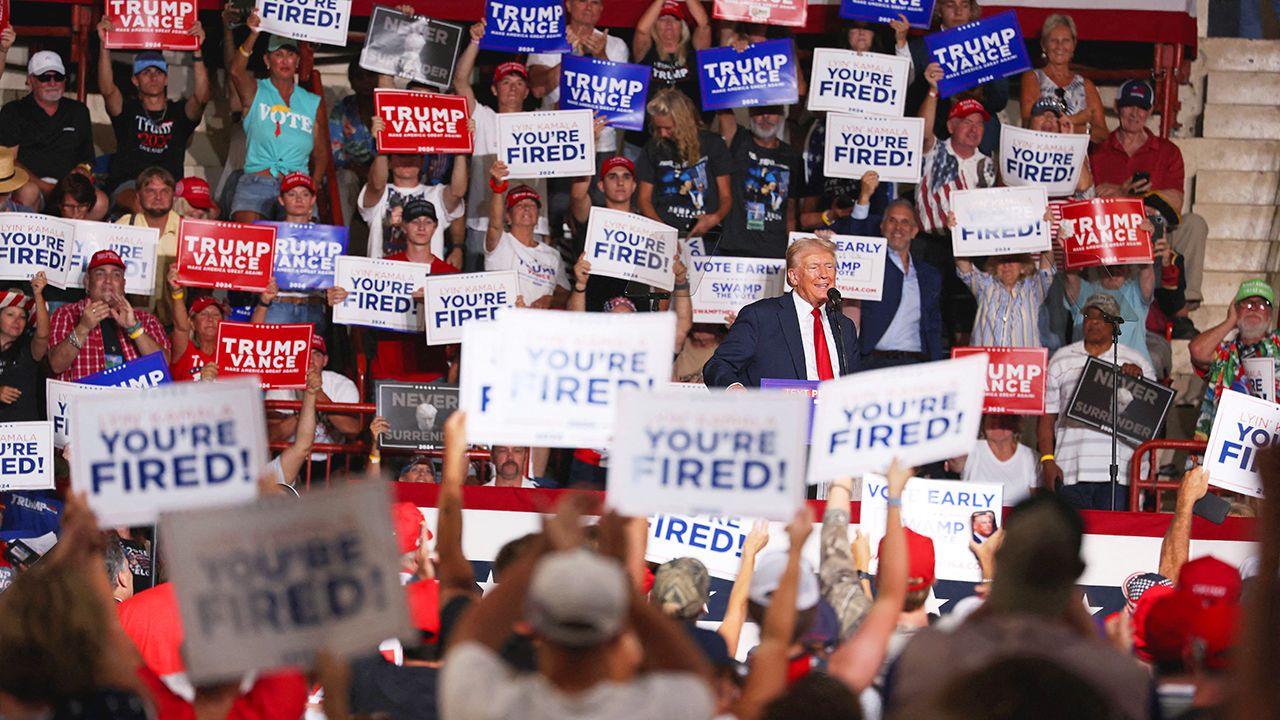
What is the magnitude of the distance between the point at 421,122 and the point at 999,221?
13.1 ft

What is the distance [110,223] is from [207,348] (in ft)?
3.84

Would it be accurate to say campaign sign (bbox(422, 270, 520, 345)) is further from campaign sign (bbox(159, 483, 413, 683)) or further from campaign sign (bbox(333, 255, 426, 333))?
campaign sign (bbox(159, 483, 413, 683))

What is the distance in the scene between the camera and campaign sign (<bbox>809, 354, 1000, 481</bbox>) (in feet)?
19.4

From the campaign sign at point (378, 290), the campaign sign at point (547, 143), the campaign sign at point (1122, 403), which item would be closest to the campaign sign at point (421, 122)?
the campaign sign at point (547, 143)

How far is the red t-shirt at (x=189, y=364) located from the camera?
11258mm

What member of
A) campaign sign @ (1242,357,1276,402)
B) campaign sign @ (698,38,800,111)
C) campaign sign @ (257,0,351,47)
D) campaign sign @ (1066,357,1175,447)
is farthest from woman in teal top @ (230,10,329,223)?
campaign sign @ (1242,357,1276,402)

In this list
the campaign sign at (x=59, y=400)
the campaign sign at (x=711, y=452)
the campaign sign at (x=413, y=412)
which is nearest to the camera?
the campaign sign at (x=711, y=452)

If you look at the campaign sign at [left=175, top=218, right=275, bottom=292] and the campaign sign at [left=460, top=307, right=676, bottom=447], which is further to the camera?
the campaign sign at [left=175, top=218, right=275, bottom=292]

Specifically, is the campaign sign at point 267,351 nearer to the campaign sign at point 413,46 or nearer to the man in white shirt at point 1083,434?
the campaign sign at point 413,46

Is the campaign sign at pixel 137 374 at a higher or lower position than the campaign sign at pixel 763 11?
lower

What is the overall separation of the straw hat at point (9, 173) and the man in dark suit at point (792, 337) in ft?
18.4

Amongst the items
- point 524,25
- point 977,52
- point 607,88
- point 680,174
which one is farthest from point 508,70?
point 977,52

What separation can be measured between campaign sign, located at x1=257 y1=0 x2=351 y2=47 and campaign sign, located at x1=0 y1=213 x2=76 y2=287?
7.13 ft

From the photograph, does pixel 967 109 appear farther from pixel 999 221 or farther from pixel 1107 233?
pixel 1107 233
